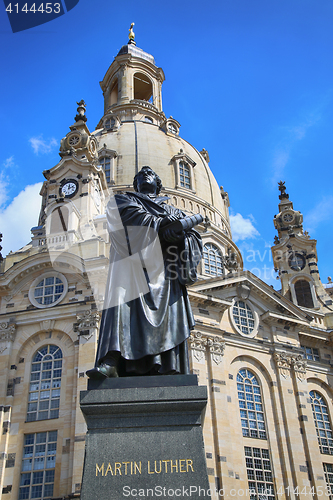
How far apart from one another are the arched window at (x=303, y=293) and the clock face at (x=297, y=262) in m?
1.24

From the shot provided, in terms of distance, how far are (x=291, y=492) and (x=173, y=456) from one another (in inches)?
997

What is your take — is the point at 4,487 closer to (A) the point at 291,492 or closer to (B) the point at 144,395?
(A) the point at 291,492

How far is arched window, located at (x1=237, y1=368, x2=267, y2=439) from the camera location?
29.0 metres

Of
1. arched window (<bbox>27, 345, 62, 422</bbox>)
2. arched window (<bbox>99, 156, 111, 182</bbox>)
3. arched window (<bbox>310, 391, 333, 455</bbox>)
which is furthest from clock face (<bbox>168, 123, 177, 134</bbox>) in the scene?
arched window (<bbox>27, 345, 62, 422</bbox>)

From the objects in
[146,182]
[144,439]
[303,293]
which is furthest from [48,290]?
[144,439]

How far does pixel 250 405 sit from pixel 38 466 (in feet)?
41.3

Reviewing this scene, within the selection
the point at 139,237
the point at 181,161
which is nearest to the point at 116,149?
the point at 181,161

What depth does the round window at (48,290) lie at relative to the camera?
1101 inches

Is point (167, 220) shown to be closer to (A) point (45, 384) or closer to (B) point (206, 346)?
(A) point (45, 384)

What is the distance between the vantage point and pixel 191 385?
234 inches

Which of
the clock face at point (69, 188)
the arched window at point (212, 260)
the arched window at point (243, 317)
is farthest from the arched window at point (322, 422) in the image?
the clock face at point (69, 188)

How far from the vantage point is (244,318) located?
3294 centimetres

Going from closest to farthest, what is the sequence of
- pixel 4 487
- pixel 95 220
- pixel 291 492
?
pixel 4 487 < pixel 291 492 < pixel 95 220

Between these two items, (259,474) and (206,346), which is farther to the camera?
(206,346)
